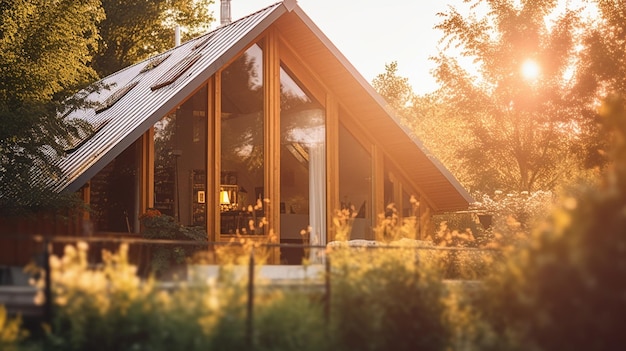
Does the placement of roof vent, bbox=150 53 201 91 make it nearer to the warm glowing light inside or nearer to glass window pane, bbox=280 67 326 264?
glass window pane, bbox=280 67 326 264

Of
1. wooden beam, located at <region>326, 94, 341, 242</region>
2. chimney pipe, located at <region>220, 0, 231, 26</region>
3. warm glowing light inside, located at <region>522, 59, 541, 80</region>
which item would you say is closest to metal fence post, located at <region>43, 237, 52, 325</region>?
wooden beam, located at <region>326, 94, 341, 242</region>

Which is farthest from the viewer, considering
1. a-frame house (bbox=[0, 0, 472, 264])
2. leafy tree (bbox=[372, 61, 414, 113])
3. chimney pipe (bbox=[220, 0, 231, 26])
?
leafy tree (bbox=[372, 61, 414, 113])

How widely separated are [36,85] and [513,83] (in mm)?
11793

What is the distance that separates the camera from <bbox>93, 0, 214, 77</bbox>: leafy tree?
3800cm

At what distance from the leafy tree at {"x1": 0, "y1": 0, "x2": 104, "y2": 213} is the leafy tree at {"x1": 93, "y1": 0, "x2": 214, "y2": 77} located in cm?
1913

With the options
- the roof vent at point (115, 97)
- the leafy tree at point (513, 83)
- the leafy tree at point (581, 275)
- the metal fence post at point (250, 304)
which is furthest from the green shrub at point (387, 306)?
the leafy tree at point (513, 83)

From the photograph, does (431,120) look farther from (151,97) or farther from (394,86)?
(394,86)

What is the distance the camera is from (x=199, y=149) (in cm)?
1631

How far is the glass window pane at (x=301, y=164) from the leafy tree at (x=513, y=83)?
7248mm

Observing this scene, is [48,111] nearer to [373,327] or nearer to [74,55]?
[74,55]

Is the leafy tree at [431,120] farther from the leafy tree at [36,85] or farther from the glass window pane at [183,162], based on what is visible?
the leafy tree at [36,85]

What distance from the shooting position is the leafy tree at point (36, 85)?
609 inches

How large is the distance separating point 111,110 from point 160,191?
401cm

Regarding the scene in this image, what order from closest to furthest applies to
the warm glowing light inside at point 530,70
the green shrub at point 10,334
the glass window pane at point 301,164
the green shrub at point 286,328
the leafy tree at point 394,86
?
the green shrub at point 10,334, the green shrub at point 286,328, the glass window pane at point 301,164, the warm glowing light inside at point 530,70, the leafy tree at point 394,86
